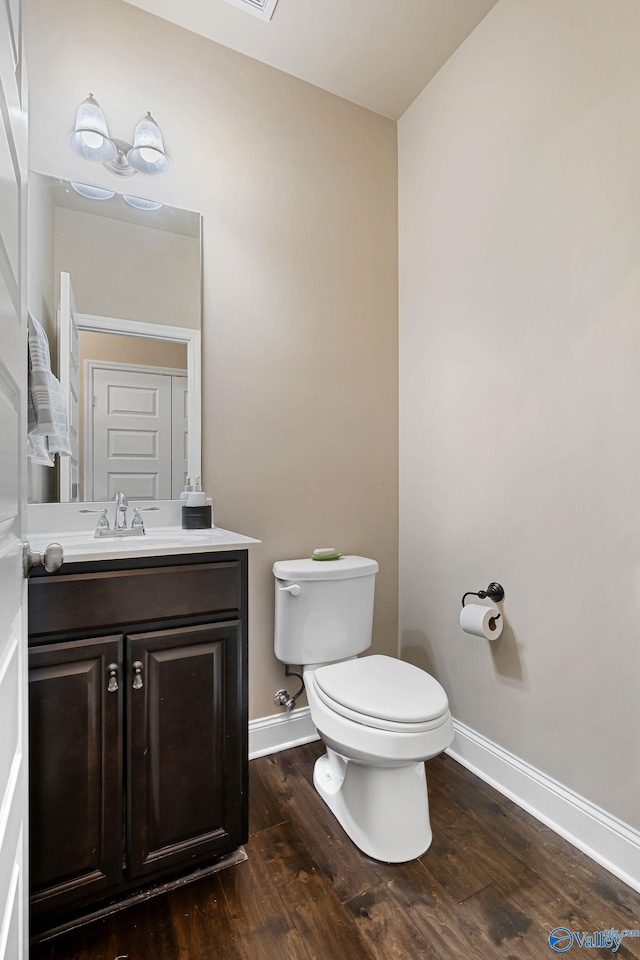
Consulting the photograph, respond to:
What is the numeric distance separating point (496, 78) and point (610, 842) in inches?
95.8

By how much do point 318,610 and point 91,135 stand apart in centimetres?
177

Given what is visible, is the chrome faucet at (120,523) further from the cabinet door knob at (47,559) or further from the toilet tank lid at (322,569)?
the cabinet door knob at (47,559)

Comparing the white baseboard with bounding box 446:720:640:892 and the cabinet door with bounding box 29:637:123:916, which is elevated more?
the cabinet door with bounding box 29:637:123:916

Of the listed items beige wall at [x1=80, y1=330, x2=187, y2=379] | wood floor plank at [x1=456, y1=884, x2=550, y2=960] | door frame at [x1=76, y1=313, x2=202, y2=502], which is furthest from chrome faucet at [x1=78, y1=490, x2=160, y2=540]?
wood floor plank at [x1=456, y1=884, x2=550, y2=960]

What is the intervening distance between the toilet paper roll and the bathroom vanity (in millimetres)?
775

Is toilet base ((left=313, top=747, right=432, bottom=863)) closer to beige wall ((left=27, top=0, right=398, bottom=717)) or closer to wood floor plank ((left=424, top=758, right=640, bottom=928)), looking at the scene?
wood floor plank ((left=424, top=758, right=640, bottom=928))

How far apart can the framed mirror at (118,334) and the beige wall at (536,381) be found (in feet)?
3.24

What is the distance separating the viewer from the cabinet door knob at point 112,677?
115 centimetres

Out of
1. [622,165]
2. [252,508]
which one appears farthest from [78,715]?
[622,165]

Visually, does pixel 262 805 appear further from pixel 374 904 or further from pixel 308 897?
pixel 374 904

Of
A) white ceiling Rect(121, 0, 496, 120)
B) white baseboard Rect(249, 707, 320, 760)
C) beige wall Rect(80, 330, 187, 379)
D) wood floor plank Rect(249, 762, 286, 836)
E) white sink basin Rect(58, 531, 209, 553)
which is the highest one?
white ceiling Rect(121, 0, 496, 120)

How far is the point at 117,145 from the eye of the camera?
1633 mm

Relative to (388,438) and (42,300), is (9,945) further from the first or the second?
(388,438)

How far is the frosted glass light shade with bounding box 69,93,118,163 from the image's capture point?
5.08 ft
